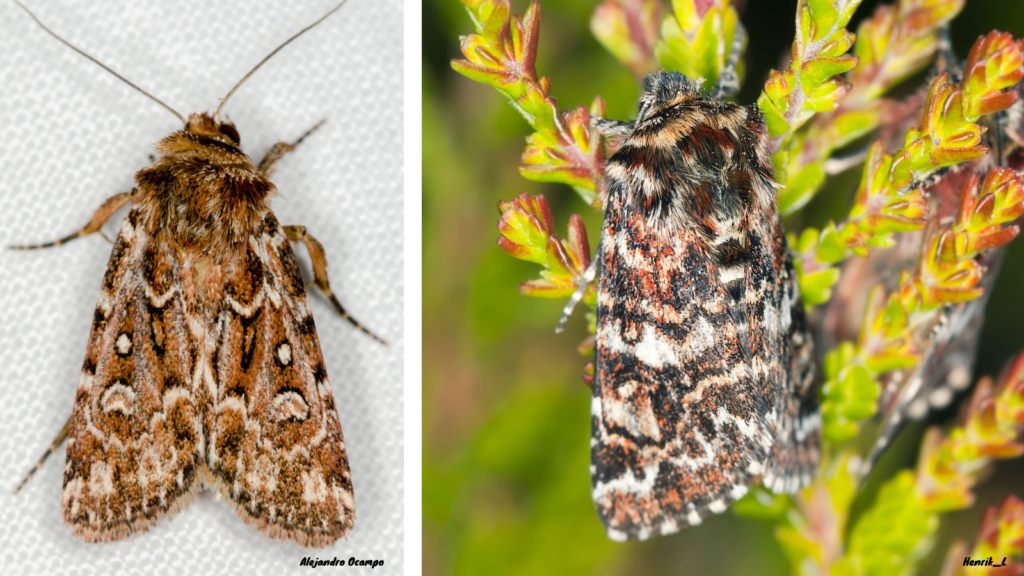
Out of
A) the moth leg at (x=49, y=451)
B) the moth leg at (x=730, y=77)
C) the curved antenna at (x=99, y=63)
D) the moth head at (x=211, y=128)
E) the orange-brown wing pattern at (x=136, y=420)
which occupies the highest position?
the moth leg at (x=730, y=77)

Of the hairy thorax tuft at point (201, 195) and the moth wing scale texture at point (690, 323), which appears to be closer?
the moth wing scale texture at point (690, 323)

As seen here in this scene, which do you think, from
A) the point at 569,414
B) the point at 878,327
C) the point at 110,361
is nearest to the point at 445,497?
the point at 569,414

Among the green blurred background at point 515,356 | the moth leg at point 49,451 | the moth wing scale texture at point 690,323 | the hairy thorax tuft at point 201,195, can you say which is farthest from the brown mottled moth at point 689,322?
the moth leg at point 49,451

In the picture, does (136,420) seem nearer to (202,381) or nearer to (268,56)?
(202,381)

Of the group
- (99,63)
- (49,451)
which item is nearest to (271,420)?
(49,451)

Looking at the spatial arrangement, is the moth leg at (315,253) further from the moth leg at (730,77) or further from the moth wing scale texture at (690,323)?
the moth leg at (730,77)

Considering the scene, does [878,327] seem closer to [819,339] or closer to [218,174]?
[819,339]

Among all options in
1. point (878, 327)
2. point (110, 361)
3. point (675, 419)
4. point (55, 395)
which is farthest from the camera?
point (55, 395)
